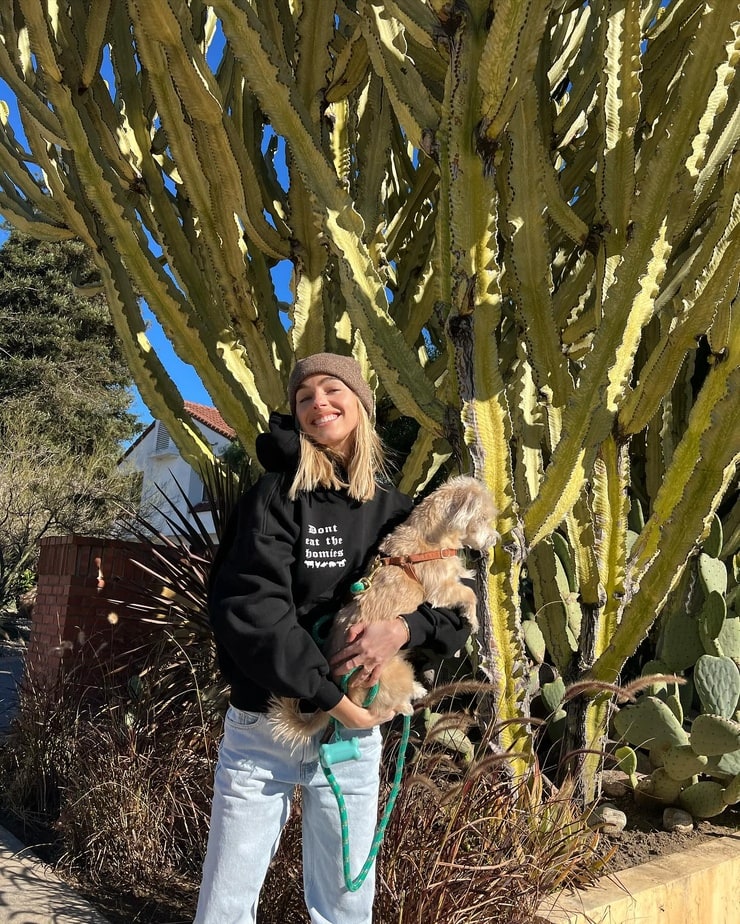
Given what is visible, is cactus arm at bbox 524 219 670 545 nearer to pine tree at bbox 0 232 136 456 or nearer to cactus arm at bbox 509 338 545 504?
cactus arm at bbox 509 338 545 504

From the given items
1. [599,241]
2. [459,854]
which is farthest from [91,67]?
[459,854]

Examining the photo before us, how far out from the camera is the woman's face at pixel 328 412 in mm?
1988

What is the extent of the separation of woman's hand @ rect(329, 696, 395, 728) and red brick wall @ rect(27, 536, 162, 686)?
2.54 m

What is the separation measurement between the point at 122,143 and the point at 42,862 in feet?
11.7

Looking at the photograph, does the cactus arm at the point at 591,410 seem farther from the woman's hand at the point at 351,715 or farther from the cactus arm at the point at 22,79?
the cactus arm at the point at 22,79

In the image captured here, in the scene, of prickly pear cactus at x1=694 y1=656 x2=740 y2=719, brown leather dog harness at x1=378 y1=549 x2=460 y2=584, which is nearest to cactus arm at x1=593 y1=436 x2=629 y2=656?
prickly pear cactus at x1=694 y1=656 x2=740 y2=719

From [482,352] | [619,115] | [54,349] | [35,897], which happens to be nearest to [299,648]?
[482,352]

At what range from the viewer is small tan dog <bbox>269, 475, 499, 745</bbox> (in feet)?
5.85

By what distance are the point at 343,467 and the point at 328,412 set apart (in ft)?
0.50

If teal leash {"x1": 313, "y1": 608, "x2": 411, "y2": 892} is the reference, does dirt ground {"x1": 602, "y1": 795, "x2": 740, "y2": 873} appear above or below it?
below

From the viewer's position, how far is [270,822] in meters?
1.84

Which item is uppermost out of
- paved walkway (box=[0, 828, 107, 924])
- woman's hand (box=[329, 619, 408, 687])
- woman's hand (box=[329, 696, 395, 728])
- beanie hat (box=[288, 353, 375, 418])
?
beanie hat (box=[288, 353, 375, 418])

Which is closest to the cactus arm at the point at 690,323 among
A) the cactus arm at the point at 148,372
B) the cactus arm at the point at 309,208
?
the cactus arm at the point at 309,208

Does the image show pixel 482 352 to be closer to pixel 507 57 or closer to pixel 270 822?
pixel 507 57
